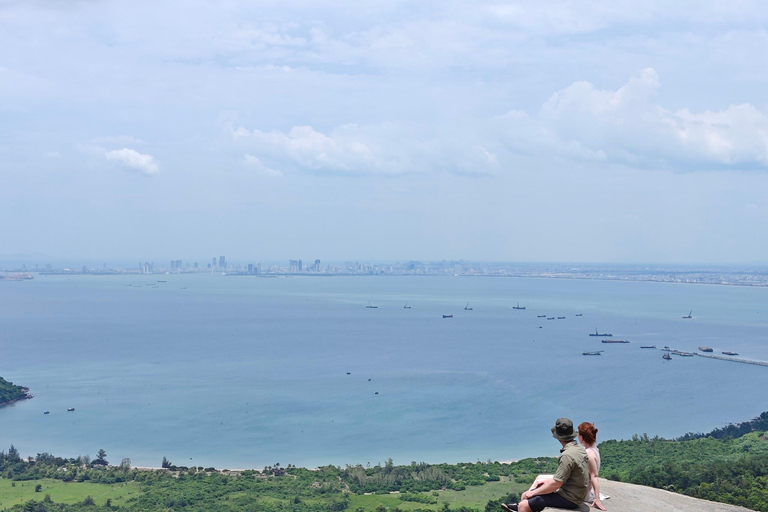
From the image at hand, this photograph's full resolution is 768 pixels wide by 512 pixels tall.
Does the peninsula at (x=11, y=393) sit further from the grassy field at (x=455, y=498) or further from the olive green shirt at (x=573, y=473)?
the olive green shirt at (x=573, y=473)

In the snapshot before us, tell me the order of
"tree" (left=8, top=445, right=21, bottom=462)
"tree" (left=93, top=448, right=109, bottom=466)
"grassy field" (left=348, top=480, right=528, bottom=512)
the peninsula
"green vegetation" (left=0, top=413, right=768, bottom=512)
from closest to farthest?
"green vegetation" (left=0, top=413, right=768, bottom=512) → "grassy field" (left=348, top=480, right=528, bottom=512) → "tree" (left=8, top=445, right=21, bottom=462) → "tree" (left=93, top=448, right=109, bottom=466) → the peninsula

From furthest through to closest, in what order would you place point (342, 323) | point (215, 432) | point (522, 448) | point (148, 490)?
point (342, 323), point (215, 432), point (522, 448), point (148, 490)

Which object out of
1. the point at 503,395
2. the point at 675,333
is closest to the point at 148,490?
the point at 503,395

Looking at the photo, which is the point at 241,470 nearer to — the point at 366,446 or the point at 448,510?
the point at 366,446

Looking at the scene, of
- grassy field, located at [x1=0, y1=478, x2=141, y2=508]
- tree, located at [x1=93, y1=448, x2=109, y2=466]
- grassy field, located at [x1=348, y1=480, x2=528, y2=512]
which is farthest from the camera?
tree, located at [x1=93, y1=448, x2=109, y2=466]

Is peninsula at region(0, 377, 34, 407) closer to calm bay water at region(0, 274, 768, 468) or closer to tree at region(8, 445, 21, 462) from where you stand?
calm bay water at region(0, 274, 768, 468)

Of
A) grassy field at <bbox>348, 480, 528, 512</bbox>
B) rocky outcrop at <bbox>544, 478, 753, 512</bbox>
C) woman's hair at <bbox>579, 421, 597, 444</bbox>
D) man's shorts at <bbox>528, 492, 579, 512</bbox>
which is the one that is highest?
woman's hair at <bbox>579, 421, 597, 444</bbox>

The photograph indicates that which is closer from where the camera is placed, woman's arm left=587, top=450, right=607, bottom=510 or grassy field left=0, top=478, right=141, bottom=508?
woman's arm left=587, top=450, right=607, bottom=510

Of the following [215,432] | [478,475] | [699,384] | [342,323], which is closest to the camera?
[478,475]

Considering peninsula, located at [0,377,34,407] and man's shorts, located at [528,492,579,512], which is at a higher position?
man's shorts, located at [528,492,579,512]

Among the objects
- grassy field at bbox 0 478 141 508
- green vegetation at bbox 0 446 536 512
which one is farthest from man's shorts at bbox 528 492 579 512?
grassy field at bbox 0 478 141 508
